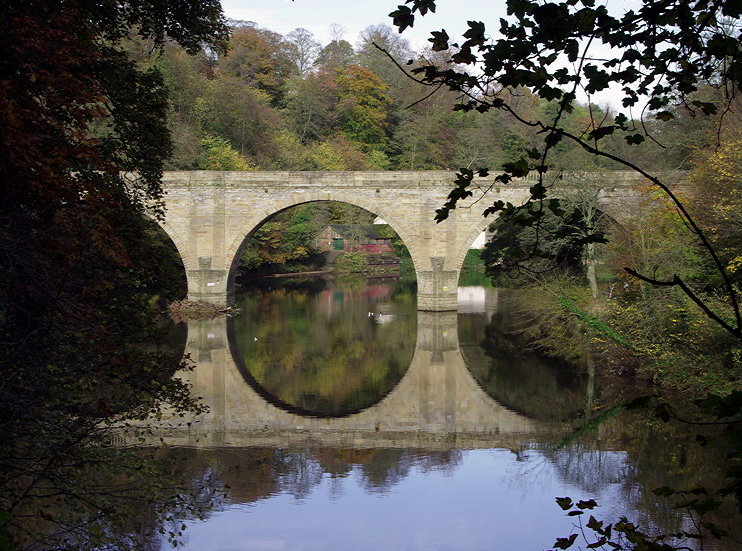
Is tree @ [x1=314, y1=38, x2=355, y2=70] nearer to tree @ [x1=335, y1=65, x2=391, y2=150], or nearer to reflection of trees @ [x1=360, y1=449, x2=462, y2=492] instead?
tree @ [x1=335, y1=65, x2=391, y2=150]

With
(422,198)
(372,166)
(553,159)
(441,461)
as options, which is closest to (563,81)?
(441,461)

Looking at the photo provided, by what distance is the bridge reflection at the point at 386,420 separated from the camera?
12.5 m

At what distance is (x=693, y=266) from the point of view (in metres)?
15.3

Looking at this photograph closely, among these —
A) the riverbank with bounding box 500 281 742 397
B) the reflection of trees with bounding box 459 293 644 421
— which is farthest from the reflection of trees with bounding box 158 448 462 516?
the riverbank with bounding box 500 281 742 397

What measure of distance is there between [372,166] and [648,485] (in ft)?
121

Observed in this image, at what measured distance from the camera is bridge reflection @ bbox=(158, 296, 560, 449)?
12.5 metres

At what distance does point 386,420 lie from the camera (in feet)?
45.9

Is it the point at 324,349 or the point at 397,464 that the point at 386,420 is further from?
the point at 324,349

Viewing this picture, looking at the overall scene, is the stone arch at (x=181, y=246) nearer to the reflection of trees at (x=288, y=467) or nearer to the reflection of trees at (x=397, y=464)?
the reflection of trees at (x=288, y=467)

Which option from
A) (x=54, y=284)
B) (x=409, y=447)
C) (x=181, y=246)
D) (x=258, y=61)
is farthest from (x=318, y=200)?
(x=258, y=61)

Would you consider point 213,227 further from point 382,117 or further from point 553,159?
point 382,117

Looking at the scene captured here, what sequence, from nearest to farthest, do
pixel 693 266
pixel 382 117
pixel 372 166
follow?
pixel 693 266 → pixel 372 166 → pixel 382 117

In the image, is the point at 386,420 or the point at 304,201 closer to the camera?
the point at 386,420

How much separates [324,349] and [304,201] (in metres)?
7.27
